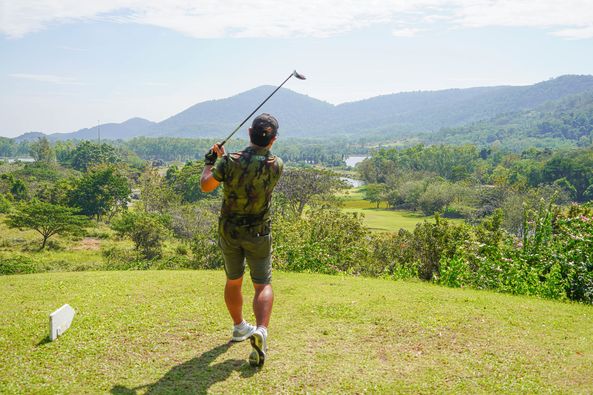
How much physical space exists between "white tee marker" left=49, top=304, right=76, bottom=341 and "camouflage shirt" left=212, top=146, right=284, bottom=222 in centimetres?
214

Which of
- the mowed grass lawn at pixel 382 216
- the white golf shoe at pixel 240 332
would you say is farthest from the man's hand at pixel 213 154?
the mowed grass lawn at pixel 382 216

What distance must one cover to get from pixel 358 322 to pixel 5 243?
5110cm

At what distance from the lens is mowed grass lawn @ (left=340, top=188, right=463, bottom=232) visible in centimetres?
7156

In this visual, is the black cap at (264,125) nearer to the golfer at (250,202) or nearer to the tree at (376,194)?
the golfer at (250,202)

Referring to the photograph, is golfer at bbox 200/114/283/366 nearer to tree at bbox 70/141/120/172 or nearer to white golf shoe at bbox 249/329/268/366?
white golf shoe at bbox 249/329/268/366

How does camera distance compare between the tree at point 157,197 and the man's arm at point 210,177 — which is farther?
the tree at point 157,197

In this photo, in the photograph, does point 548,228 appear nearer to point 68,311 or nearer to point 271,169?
point 271,169

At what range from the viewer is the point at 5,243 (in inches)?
1935

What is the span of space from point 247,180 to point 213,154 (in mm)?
437

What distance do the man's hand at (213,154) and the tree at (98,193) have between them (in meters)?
65.0

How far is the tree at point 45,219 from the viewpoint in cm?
4759

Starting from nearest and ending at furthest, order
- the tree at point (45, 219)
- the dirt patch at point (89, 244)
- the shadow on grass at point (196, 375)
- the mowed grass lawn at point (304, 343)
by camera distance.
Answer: the shadow on grass at point (196, 375) < the mowed grass lawn at point (304, 343) < the tree at point (45, 219) < the dirt patch at point (89, 244)

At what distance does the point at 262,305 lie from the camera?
5504 millimetres

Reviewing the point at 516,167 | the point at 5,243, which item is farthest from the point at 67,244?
the point at 516,167
